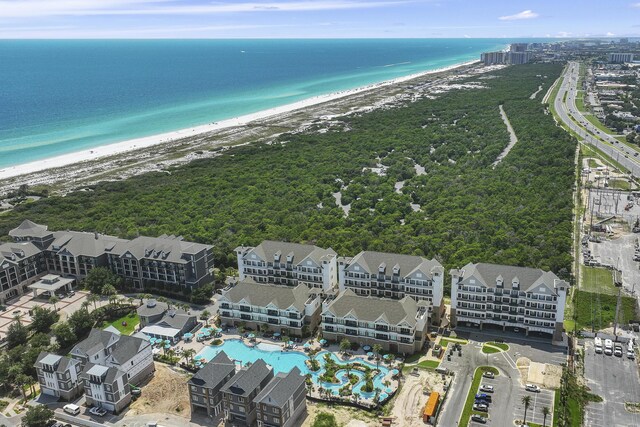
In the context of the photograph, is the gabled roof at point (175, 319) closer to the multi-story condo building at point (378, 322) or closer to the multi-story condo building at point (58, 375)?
the multi-story condo building at point (58, 375)

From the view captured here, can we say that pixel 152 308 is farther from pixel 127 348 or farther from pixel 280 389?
pixel 280 389

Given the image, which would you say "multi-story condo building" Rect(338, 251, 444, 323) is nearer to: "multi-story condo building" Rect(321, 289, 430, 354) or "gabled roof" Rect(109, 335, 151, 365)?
"multi-story condo building" Rect(321, 289, 430, 354)

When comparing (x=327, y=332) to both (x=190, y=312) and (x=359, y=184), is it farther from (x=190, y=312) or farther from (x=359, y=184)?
(x=359, y=184)

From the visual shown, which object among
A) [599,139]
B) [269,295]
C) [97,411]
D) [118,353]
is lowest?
[97,411]

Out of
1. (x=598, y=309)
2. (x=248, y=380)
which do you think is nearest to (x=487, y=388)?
(x=248, y=380)

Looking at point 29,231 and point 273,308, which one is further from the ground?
point 29,231

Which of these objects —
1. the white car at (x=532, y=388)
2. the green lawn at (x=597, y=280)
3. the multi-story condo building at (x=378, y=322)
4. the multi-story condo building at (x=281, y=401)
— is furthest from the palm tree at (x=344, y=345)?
the green lawn at (x=597, y=280)
